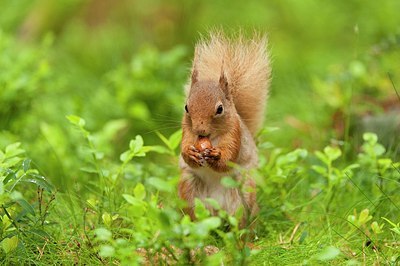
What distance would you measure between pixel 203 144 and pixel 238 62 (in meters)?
0.55

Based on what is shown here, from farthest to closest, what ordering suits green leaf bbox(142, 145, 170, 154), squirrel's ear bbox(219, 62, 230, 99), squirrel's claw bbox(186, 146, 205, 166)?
squirrel's ear bbox(219, 62, 230, 99) → green leaf bbox(142, 145, 170, 154) → squirrel's claw bbox(186, 146, 205, 166)

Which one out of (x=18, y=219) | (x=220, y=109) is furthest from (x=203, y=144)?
(x=18, y=219)

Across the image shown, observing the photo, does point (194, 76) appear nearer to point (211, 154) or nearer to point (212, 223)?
point (211, 154)

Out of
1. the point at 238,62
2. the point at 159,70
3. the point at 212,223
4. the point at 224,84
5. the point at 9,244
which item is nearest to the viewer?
the point at 212,223

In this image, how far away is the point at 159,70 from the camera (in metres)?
5.71

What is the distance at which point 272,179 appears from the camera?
341 cm

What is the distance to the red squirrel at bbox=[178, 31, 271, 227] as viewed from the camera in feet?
10.3

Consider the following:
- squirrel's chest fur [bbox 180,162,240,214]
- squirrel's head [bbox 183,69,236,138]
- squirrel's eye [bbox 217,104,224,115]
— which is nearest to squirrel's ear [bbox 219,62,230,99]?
squirrel's head [bbox 183,69,236,138]

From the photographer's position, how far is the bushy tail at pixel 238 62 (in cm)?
349

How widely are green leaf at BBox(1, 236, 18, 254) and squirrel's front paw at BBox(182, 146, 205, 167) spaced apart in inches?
30.1

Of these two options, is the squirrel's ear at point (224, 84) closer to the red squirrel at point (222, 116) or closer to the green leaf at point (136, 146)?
the red squirrel at point (222, 116)

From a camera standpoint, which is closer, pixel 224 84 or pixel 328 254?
pixel 328 254

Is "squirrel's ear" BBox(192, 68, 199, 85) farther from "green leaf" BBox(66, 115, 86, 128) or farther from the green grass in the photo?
"green leaf" BBox(66, 115, 86, 128)

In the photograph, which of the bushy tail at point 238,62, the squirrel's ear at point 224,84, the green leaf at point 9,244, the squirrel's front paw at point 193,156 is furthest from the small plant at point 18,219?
the bushy tail at point 238,62
